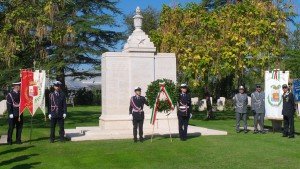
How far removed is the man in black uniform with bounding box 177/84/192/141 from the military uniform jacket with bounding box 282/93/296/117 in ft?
12.2

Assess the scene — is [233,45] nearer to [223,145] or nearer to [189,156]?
[223,145]

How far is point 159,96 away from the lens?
677 inches

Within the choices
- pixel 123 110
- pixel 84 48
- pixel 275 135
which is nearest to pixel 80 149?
pixel 123 110

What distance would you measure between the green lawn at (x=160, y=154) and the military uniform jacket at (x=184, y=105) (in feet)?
3.09

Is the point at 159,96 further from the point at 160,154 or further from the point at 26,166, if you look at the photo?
the point at 26,166

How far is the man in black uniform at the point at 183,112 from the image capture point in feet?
55.7

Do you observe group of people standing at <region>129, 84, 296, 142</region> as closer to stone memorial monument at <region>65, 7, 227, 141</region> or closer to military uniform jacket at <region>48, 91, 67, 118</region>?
stone memorial monument at <region>65, 7, 227, 141</region>

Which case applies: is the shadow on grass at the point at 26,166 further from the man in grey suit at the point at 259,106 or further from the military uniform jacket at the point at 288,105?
the man in grey suit at the point at 259,106

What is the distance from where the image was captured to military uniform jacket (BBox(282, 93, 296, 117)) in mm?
18281

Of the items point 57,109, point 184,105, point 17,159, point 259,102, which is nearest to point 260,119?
point 259,102

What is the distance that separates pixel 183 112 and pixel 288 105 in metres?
4.06

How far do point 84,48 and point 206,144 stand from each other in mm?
35976

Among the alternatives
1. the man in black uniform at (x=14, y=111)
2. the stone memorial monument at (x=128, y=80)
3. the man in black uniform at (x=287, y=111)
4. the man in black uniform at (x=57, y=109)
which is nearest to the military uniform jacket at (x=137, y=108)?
the stone memorial monument at (x=128, y=80)

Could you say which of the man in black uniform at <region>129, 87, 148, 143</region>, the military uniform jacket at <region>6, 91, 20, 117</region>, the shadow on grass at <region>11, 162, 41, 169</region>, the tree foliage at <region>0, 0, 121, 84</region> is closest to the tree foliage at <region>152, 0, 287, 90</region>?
the tree foliage at <region>0, 0, 121, 84</region>
